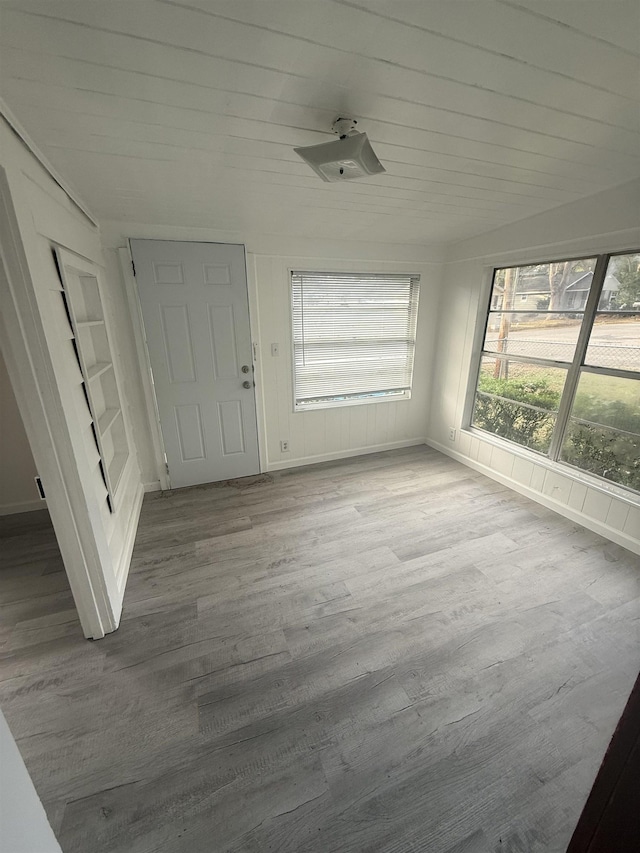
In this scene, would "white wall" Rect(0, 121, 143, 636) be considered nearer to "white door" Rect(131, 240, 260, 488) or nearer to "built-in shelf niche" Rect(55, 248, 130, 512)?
"built-in shelf niche" Rect(55, 248, 130, 512)

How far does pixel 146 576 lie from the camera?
6.92 ft

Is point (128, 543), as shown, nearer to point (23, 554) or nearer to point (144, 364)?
point (23, 554)

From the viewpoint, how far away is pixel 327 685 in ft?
4.90

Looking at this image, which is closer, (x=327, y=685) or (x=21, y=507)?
(x=327, y=685)

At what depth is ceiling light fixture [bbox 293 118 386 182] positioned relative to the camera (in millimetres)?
1304

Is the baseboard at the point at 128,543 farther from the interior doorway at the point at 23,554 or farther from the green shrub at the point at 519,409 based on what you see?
the green shrub at the point at 519,409

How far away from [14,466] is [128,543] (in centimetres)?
135

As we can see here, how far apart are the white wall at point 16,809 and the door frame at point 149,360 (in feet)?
8.19

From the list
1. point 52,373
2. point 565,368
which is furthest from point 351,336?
point 52,373

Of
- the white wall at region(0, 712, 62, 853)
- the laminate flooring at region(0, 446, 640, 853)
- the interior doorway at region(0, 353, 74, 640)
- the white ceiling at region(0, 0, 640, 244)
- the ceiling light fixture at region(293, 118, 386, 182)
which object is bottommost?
the laminate flooring at region(0, 446, 640, 853)

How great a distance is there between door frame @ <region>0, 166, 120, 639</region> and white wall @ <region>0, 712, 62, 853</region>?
3.22 ft

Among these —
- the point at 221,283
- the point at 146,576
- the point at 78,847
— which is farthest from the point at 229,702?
the point at 221,283

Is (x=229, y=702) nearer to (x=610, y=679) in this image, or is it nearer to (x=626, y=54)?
(x=610, y=679)

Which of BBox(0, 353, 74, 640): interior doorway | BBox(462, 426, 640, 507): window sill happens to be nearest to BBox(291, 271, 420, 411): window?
BBox(462, 426, 640, 507): window sill
